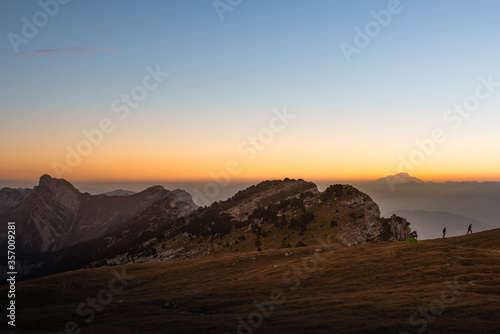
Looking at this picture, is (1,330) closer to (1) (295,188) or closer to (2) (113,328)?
(2) (113,328)

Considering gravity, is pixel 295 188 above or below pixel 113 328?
above

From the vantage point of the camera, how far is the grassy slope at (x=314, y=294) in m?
27.9

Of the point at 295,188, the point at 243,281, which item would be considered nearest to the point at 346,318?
the point at 243,281

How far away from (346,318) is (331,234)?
73715mm

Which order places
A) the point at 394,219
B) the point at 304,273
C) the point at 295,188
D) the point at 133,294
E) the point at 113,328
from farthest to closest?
the point at 295,188
the point at 394,219
the point at 133,294
the point at 304,273
the point at 113,328

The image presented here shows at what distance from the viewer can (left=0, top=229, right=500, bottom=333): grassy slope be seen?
91.6 ft

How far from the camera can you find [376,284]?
40.4m

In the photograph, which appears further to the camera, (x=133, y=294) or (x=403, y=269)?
(x=133, y=294)

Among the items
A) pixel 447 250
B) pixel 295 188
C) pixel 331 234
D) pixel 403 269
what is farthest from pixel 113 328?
pixel 295 188

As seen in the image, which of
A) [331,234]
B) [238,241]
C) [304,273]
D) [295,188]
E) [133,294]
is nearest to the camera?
[304,273]

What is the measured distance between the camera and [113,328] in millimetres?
32250

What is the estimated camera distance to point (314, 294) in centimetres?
3903

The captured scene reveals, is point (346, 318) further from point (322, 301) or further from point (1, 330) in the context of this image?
point (1, 330)

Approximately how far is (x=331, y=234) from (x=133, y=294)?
6276 centimetres
